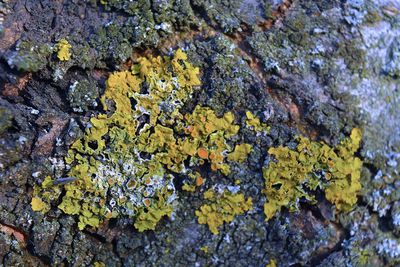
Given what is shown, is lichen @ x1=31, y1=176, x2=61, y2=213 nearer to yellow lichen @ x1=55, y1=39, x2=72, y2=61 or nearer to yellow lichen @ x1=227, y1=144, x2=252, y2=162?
yellow lichen @ x1=55, y1=39, x2=72, y2=61

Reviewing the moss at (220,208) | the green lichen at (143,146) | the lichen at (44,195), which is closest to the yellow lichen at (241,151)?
the green lichen at (143,146)

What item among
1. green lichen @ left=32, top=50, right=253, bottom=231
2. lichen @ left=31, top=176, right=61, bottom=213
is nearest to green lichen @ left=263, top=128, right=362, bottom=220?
green lichen @ left=32, top=50, right=253, bottom=231

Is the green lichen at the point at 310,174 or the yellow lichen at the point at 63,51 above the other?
the yellow lichen at the point at 63,51

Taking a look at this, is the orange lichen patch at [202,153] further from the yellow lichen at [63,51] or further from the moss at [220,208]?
the yellow lichen at [63,51]

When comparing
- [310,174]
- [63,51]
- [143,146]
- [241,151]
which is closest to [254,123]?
[241,151]

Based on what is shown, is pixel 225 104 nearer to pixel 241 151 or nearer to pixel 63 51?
pixel 241 151

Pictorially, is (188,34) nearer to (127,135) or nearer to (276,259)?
(127,135)
